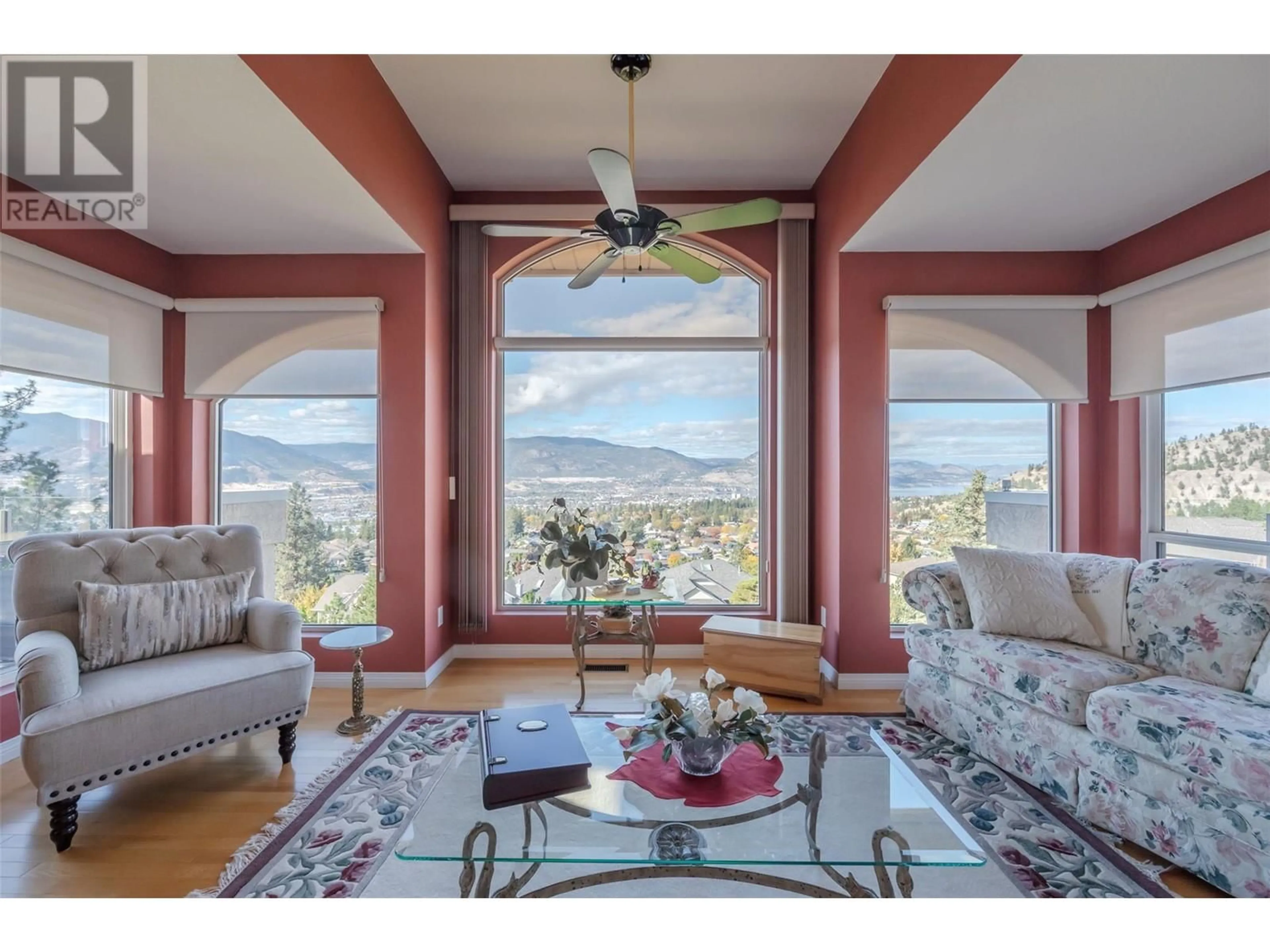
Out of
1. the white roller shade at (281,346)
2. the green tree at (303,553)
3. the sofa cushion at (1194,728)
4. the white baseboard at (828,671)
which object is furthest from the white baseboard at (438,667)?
the sofa cushion at (1194,728)

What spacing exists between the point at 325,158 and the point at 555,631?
2.84 m

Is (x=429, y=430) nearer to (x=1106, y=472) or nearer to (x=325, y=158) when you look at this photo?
(x=325, y=158)

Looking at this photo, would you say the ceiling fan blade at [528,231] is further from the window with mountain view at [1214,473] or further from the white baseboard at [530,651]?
the window with mountain view at [1214,473]

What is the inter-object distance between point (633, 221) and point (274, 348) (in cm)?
244

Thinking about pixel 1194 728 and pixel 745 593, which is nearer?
pixel 1194 728

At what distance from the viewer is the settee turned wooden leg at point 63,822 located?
73.2 inches

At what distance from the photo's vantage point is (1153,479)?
3240 mm

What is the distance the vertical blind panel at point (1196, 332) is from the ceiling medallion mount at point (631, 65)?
280 cm

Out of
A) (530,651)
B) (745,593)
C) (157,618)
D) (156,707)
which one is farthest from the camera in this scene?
(745,593)

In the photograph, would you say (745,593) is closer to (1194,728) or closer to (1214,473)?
(1194,728)

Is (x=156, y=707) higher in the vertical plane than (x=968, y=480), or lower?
lower

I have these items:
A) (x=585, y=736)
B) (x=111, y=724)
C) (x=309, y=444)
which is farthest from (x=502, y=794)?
(x=309, y=444)

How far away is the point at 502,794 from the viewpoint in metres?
1.52

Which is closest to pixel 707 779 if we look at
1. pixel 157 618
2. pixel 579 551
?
pixel 579 551
